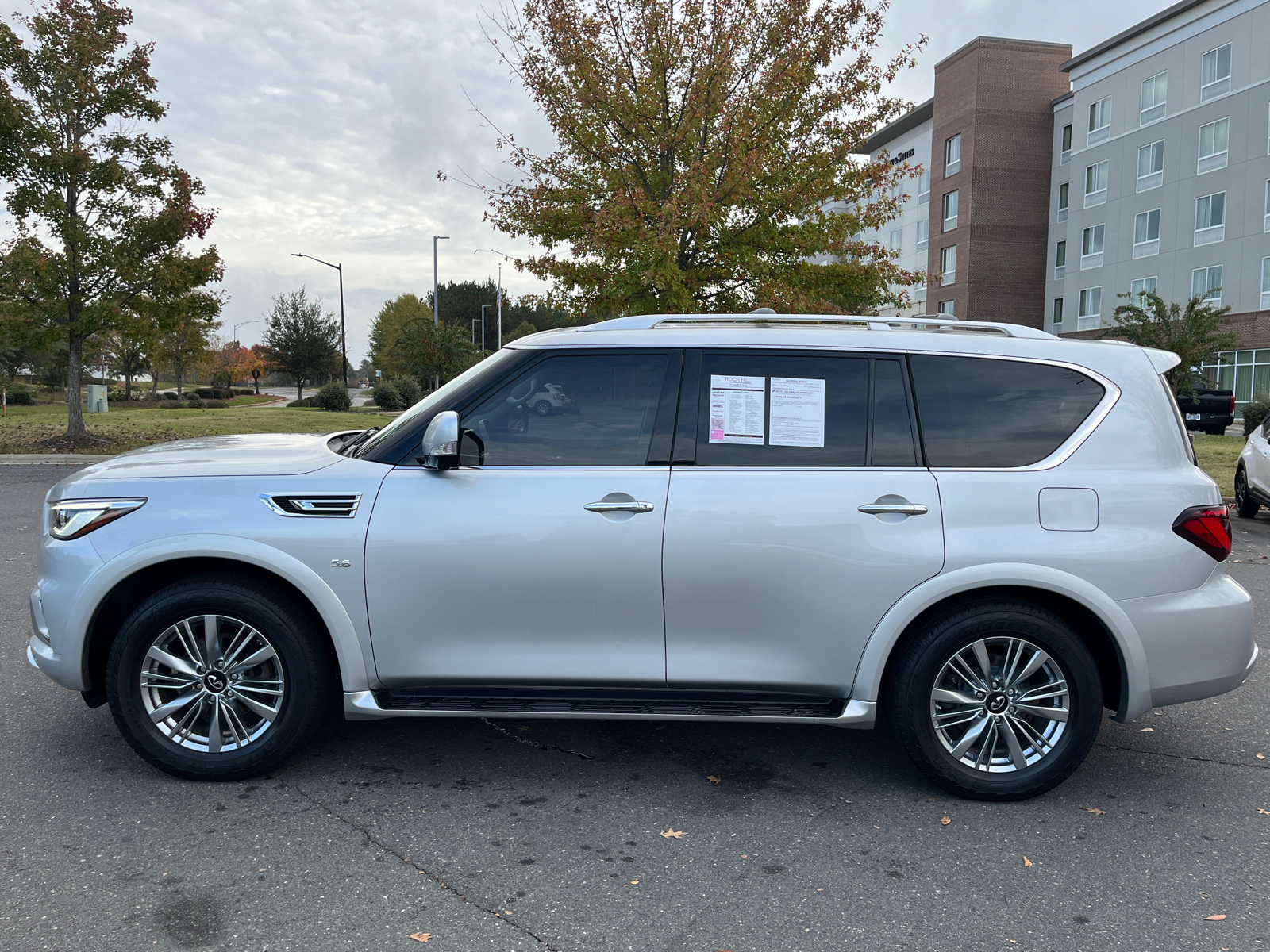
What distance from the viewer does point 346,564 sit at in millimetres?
3764

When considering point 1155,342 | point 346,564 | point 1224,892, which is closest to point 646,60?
point 346,564

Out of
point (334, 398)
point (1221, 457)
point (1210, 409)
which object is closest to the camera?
point (1221, 457)

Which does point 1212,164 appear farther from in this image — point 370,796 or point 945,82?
point 370,796

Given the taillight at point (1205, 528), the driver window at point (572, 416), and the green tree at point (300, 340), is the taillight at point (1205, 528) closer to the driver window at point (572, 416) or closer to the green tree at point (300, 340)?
the driver window at point (572, 416)

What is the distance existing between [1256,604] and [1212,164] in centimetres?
4019

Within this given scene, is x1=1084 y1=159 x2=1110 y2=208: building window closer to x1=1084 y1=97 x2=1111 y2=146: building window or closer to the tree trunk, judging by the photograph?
x1=1084 y1=97 x2=1111 y2=146: building window

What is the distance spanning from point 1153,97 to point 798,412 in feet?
158

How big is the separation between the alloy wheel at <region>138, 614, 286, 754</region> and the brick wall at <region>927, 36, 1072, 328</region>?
5249cm

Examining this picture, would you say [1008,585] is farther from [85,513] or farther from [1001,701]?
[85,513]

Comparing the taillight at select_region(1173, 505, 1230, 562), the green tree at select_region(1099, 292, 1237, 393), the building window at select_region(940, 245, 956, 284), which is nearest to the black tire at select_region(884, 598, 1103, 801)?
the taillight at select_region(1173, 505, 1230, 562)

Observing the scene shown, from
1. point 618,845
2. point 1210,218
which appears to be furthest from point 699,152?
point 1210,218

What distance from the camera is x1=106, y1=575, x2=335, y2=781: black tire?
3.79 metres

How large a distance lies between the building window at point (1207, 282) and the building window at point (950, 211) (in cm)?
1537

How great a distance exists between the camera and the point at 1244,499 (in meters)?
12.4
